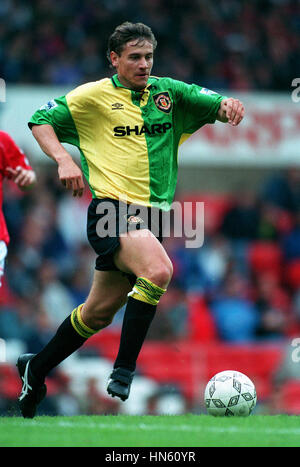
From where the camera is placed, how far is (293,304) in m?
12.9

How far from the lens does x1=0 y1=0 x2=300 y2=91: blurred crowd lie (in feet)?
48.5

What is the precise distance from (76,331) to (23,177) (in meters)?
1.24

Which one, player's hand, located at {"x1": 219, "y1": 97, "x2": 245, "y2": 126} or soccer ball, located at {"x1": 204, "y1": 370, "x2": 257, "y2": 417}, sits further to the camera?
soccer ball, located at {"x1": 204, "y1": 370, "x2": 257, "y2": 417}

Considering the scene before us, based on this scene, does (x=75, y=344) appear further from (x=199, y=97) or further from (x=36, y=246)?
(x=36, y=246)

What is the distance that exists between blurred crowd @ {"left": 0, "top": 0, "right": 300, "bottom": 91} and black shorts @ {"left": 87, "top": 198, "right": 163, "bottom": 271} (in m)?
9.06

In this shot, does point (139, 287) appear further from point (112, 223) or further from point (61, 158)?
point (61, 158)

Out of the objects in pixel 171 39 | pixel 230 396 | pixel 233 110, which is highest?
pixel 171 39

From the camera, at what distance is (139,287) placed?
538 cm

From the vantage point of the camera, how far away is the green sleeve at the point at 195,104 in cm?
600
